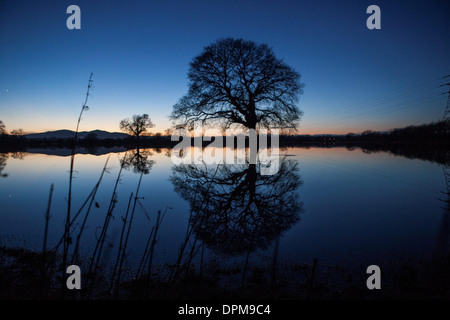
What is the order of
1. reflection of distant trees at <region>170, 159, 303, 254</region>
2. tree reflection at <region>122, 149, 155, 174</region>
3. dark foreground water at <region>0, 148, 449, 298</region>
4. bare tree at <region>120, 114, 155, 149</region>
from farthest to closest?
bare tree at <region>120, 114, 155, 149</region> → tree reflection at <region>122, 149, 155, 174</region> → reflection of distant trees at <region>170, 159, 303, 254</region> → dark foreground water at <region>0, 148, 449, 298</region>

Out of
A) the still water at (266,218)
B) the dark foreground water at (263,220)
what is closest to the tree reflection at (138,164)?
the dark foreground water at (263,220)

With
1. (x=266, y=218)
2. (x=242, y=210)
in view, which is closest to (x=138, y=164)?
(x=242, y=210)

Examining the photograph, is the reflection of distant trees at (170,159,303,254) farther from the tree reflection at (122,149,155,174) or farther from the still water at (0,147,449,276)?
the tree reflection at (122,149,155,174)

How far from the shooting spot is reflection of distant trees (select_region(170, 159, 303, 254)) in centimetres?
364

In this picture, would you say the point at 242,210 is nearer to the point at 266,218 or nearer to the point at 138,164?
the point at 266,218

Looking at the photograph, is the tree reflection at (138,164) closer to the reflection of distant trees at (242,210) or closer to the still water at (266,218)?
the still water at (266,218)

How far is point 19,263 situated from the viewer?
3.20 m

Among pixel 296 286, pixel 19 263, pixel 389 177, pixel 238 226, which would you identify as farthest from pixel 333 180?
pixel 19 263

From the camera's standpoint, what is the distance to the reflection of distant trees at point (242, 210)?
143 inches

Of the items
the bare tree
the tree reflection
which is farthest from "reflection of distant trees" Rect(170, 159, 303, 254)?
the bare tree

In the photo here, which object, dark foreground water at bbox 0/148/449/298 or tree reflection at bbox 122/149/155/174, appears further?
tree reflection at bbox 122/149/155/174
